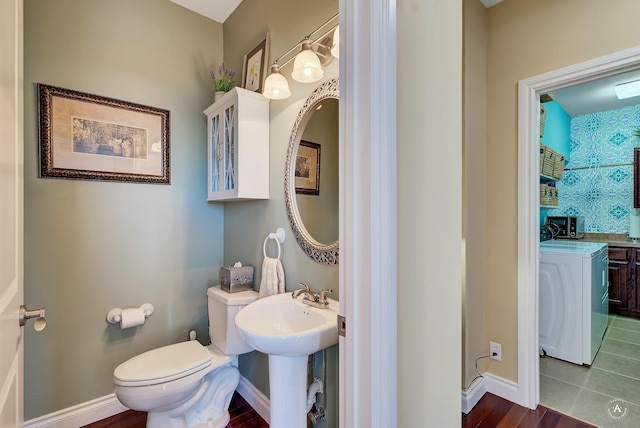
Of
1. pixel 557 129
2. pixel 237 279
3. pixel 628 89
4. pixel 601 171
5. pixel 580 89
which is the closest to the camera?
pixel 237 279

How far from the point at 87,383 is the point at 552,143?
473 cm

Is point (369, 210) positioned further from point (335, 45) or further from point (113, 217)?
point (113, 217)

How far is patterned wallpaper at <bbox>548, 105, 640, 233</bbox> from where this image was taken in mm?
3602

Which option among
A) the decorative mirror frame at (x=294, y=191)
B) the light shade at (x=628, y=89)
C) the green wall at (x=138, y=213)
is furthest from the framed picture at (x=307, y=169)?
the light shade at (x=628, y=89)

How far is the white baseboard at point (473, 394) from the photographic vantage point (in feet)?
5.95

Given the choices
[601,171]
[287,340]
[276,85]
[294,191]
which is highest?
[276,85]

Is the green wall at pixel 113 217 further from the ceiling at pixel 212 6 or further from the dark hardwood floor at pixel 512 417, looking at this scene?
the dark hardwood floor at pixel 512 417

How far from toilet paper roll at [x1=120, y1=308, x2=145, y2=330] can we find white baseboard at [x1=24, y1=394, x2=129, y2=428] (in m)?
0.46

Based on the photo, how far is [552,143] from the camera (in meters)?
3.39

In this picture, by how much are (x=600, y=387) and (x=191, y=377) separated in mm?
2666

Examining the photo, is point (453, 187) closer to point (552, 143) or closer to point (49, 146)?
point (49, 146)

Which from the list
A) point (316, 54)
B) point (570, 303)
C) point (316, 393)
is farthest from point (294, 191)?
point (570, 303)

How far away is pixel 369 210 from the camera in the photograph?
0.75 m

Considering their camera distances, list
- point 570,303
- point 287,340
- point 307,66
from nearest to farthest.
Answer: point 287,340 < point 307,66 < point 570,303
